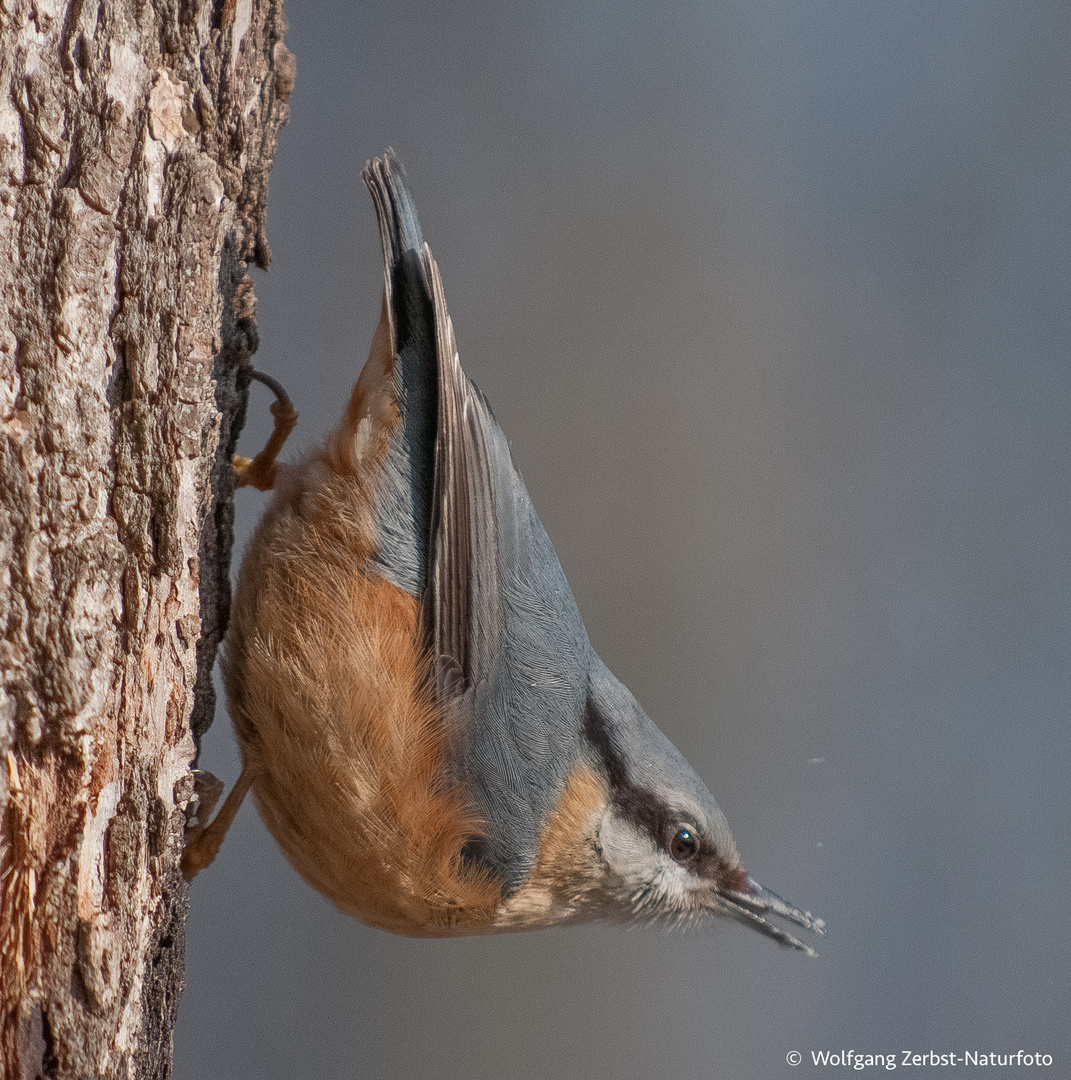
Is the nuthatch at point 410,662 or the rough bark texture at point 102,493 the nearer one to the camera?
the rough bark texture at point 102,493

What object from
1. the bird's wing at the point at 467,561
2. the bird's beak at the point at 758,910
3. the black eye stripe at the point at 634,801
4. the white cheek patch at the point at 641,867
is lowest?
the bird's beak at the point at 758,910

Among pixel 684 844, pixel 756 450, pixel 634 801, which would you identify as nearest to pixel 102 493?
pixel 634 801

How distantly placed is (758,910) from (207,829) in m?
0.98

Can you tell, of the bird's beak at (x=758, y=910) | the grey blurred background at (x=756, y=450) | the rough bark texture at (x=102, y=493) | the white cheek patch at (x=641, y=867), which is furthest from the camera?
the grey blurred background at (x=756, y=450)

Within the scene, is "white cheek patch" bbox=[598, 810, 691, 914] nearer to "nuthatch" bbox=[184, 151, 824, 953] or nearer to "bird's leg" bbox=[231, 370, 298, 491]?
"nuthatch" bbox=[184, 151, 824, 953]

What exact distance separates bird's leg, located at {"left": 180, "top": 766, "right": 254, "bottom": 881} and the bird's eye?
0.74 metres

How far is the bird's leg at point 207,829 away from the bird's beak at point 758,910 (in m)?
0.87

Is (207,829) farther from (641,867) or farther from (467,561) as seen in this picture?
(641,867)

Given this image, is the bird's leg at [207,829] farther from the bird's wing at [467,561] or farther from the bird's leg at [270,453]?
the bird's leg at [270,453]

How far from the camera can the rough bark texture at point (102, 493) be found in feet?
2.93

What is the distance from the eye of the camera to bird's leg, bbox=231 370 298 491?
1.56m

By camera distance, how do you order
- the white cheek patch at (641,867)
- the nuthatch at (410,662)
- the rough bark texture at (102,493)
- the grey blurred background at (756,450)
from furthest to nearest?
the grey blurred background at (756,450), the white cheek patch at (641,867), the nuthatch at (410,662), the rough bark texture at (102,493)

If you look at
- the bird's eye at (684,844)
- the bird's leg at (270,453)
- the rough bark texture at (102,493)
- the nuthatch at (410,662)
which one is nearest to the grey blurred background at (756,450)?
the bird's leg at (270,453)

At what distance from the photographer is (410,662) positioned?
1.27 meters
